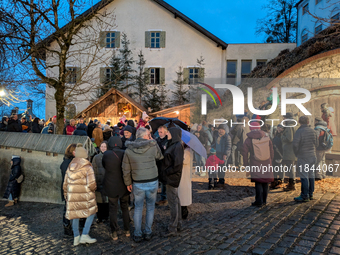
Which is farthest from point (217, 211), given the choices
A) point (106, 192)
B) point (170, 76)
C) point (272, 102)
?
point (170, 76)

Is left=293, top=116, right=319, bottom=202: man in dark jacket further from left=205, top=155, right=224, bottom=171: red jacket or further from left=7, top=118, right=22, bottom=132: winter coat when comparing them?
left=7, top=118, right=22, bottom=132: winter coat

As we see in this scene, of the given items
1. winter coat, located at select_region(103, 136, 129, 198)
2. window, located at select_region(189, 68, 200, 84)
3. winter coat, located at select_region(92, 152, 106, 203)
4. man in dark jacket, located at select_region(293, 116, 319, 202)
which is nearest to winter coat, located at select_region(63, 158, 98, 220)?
winter coat, located at select_region(103, 136, 129, 198)

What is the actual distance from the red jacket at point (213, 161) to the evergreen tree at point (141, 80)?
17.3 m

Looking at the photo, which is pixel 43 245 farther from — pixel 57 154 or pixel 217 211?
pixel 217 211

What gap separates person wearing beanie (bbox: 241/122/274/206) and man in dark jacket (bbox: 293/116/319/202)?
750 mm

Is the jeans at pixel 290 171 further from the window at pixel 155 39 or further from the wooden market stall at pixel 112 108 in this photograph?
the window at pixel 155 39

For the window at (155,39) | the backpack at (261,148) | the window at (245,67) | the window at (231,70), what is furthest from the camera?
the window at (231,70)

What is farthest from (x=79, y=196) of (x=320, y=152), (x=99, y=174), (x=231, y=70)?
(x=231, y=70)

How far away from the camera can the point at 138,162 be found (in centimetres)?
448

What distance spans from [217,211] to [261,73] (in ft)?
35.1

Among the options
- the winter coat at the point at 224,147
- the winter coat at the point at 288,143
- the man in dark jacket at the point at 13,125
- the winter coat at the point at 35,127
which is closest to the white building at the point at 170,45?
the winter coat at the point at 35,127

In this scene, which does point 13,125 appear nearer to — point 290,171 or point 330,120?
point 290,171

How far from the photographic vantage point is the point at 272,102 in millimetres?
9383

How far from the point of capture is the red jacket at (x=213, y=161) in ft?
26.8
